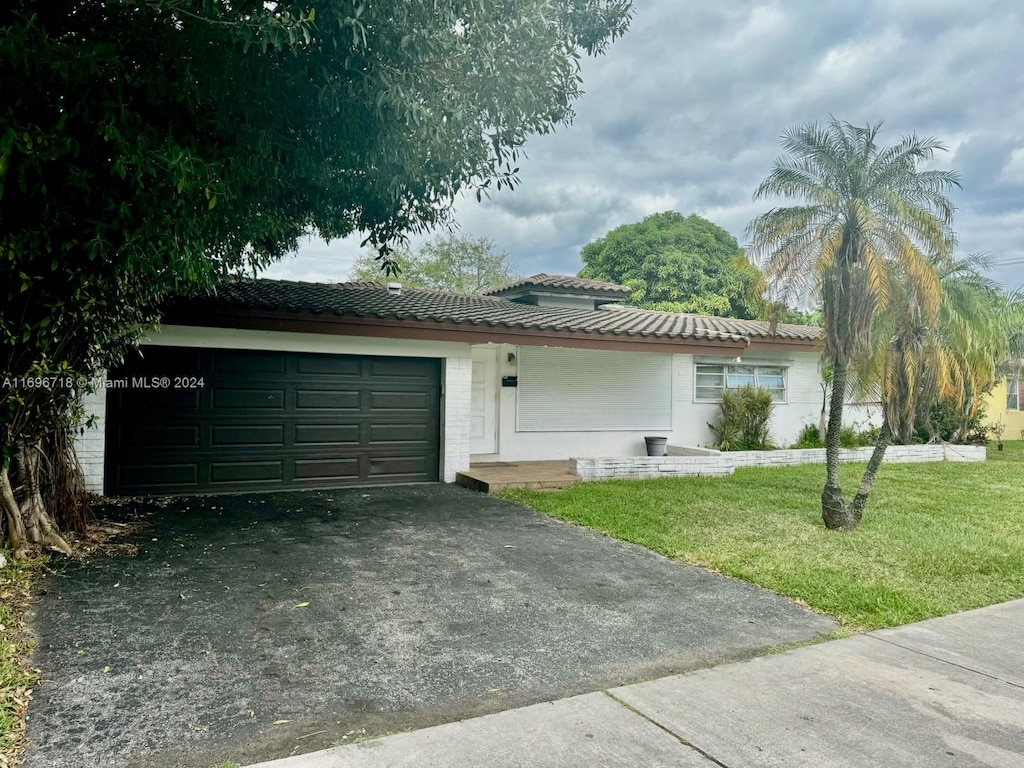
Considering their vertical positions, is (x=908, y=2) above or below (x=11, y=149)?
above

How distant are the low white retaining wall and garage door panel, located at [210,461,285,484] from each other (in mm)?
4553

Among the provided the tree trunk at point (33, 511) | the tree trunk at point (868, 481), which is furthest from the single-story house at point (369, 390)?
the tree trunk at point (868, 481)

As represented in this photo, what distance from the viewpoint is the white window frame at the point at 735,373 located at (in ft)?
45.3

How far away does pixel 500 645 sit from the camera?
3873mm

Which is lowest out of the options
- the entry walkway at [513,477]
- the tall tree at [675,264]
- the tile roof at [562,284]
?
the entry walkway at [513,477]

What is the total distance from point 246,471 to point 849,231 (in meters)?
8.14

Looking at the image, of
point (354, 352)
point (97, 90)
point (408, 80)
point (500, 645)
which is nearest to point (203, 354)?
point (354, 352)

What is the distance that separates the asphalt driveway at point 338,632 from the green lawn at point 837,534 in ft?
1.67

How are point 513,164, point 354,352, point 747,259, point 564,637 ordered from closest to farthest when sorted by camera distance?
1. point 564,637
2. point 513,164
3. point 747,259
4. point 354,352

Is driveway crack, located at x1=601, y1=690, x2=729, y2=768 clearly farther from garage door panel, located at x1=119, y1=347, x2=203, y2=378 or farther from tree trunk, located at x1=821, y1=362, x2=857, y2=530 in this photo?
garage door panel, located at x1=119, y1=347, x2=203, y2=378

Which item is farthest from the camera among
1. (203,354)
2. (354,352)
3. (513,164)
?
(354,352)

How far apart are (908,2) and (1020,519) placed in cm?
804

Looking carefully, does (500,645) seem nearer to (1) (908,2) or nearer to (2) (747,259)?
(2) (747,259)

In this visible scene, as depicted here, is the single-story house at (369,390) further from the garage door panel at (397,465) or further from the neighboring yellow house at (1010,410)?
the neighboring yellow house at (1010,410)
